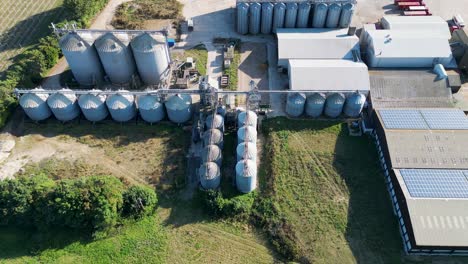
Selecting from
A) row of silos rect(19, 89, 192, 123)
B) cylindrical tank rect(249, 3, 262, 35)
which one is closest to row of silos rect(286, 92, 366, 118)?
row of silos rect(19, 89, 192, 123)

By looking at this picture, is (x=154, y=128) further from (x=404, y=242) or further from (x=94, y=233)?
(x=404, y=242)

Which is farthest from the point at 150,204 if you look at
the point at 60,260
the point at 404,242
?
the point at 404,242

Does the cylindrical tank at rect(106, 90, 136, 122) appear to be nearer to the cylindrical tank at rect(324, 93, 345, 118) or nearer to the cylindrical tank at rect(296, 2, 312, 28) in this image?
the cylindrical tank at rect(324, 93, 345, 118)

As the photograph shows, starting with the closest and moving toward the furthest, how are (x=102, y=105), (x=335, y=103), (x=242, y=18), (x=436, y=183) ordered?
(x=436, y=183) → (x=335, y=103) → (x=102, y=105) → (x=242, y=18)

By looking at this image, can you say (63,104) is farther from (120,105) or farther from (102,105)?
(120,105)

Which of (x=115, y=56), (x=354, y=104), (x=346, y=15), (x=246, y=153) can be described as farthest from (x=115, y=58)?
(x=346, y=15)

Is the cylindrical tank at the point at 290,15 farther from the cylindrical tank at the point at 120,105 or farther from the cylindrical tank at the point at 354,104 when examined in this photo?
the cylindrical tank at the point at 120,105

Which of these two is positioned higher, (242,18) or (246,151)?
(242,18)
